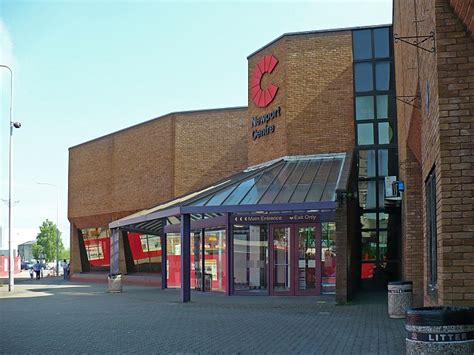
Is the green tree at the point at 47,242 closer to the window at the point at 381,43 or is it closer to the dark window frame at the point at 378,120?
the dark window frame at the point at 378,120

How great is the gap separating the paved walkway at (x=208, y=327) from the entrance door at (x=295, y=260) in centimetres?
143

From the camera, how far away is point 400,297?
14.2 m

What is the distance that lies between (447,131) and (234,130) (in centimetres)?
2555

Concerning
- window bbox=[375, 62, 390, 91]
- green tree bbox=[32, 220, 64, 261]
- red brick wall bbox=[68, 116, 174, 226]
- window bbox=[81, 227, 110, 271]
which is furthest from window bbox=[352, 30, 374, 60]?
green tree bbox=[32, 220, 64, 261]

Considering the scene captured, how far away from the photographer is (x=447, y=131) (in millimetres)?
8102

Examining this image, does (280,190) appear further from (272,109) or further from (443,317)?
(443,317)

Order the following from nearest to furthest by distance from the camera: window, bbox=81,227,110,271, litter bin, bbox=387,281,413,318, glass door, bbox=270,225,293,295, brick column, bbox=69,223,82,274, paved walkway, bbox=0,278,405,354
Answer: paved walkway, bbox=0,278,405,354, litter bin, bbox=387,281,413,318, glass door, bbox=270,225,293,295, window, bbox=81,227,110,271, brick column, bbox=69,223,82,274

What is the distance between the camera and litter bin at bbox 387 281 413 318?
558 inches

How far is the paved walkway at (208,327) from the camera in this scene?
10.8 m

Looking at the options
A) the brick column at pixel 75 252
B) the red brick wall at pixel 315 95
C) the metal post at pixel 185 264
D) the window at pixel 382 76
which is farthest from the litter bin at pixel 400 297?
the brick column at pixel 75 252

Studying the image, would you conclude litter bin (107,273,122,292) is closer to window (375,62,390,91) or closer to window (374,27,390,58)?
window (375,62,390,91)

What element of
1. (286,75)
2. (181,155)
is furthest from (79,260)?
(286,75)

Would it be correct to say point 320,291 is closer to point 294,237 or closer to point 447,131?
point 294,237

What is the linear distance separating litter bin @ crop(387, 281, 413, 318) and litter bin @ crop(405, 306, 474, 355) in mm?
A: 8025
